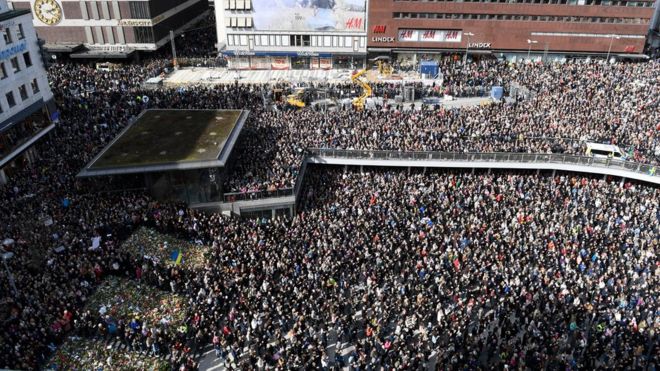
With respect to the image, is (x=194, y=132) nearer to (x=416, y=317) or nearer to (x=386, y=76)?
(x=416, y=317)

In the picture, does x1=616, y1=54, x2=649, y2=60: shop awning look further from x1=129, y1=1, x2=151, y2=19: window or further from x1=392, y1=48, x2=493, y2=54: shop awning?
x1=129, y1=1, x2=151, y2=19: window

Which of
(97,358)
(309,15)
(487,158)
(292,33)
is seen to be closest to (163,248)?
(97,358)

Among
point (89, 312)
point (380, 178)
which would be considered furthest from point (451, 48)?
point (89, 312)

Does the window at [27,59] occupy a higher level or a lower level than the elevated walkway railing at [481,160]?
higher

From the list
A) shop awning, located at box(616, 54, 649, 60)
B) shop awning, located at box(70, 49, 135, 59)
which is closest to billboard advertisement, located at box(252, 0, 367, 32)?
shop awning, located at box(70, 49, 135, 59)

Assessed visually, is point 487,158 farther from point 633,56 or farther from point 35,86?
point 633,56

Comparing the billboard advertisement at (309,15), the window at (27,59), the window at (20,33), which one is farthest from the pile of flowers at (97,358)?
the billboard advertisement at (309,15)

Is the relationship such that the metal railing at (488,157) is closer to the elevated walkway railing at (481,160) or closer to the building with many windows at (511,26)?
the elevated walkway railing at (481,160)
